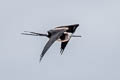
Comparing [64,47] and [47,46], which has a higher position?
[47,46]

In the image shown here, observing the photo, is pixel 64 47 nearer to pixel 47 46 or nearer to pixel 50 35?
pixel 50 35

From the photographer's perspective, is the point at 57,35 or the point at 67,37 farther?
the point at 67,37

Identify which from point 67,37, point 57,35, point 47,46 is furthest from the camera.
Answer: point 67,37

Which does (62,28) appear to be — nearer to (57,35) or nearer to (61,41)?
(61,41)

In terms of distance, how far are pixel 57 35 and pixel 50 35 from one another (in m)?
3.17

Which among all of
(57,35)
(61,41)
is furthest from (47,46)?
(61,41)

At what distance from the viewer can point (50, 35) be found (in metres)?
70.0

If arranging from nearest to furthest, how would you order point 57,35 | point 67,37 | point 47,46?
point 47,46 < point 57,35 < point 67,37

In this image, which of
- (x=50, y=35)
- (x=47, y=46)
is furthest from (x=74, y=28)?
(x=47, y=46)

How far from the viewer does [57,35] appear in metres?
67.1

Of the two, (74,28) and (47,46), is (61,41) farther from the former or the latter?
(47,46)

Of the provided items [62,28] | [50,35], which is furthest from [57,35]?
[62,28]

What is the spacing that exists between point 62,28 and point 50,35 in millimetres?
5620

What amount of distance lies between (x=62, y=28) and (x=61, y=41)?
253 centimetres
